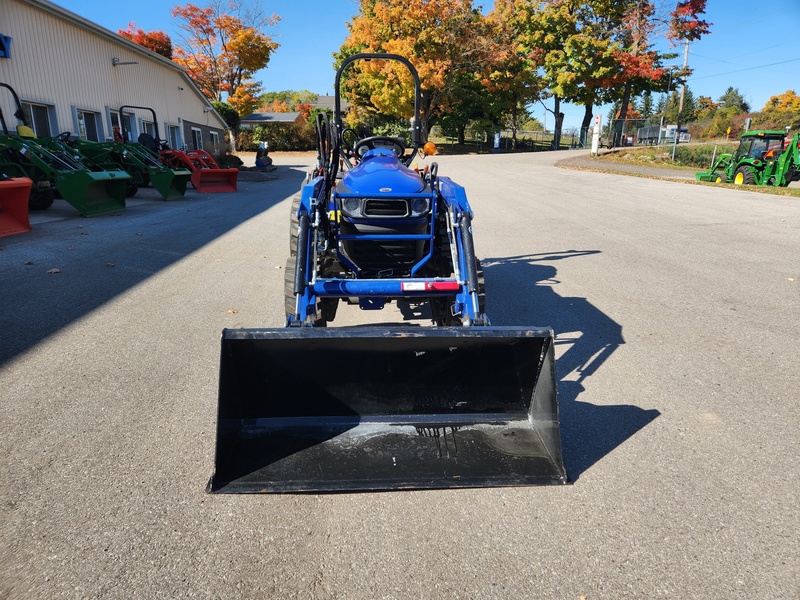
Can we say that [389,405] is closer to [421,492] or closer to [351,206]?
[421,492]

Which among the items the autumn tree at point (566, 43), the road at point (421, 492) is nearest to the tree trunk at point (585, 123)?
the autumn tree at point (566, 43)

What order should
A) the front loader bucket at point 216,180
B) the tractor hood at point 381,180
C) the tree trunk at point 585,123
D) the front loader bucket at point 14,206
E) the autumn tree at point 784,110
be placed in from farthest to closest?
the autumn tree at point 784,110, the tree trunk at point 585,123, the front loader bucket at point 216,180, the front loader bucket at point 14,206, the tractor hood at point 381,180

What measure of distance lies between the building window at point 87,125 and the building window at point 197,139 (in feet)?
36.8

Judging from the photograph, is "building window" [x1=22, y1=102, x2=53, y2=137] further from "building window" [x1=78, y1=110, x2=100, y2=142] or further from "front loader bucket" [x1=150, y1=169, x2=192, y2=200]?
"front loader bucket" [x1=150, y1=169, x2=192, y2=200]

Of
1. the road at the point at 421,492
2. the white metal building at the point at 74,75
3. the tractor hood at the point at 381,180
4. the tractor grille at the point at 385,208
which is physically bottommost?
the road at the point at 421,492

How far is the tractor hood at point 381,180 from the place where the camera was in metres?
3.94

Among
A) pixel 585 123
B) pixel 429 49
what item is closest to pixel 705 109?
pixel 585 123

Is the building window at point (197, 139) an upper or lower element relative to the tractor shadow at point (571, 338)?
upper

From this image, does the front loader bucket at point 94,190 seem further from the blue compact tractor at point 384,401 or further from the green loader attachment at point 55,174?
the blue compact tractor at point 384,401

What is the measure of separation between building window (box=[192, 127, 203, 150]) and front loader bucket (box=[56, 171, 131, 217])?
65.8 ft

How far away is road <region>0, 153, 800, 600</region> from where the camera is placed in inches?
86.4

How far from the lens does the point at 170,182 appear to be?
1495 cm

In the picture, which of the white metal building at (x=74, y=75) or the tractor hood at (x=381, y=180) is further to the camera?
the white metal building at (x=74, y=75)

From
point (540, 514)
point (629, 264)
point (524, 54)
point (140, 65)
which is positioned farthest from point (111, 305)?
point (524, 54)
